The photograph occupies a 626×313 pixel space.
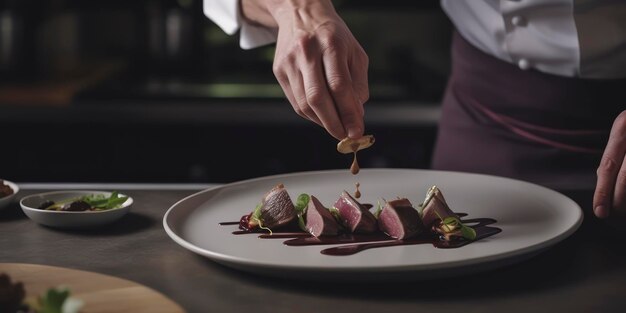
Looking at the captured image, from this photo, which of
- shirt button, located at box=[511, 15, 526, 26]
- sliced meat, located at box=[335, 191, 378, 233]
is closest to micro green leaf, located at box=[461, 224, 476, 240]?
sliced meat, located at box=[335, 191, 378, 233]

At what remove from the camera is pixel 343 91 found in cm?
111

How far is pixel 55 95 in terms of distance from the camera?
2557 mm

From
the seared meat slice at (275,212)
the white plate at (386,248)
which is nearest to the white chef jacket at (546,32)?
the white plate at (386,248)

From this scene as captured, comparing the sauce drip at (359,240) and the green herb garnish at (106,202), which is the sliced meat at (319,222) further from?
the green herb garnish at (106,202)

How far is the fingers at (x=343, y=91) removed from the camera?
1.12 meters

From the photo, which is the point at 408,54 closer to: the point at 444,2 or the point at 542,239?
the point at 444,2

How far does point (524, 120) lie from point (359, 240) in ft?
2.20

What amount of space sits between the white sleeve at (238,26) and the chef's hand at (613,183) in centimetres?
72

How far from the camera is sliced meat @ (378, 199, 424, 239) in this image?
3.45 feet

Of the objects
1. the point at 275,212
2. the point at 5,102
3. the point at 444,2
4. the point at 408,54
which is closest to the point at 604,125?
the point at 444,2

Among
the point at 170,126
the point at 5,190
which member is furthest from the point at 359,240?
the point at 170,126

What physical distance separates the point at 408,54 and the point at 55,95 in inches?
48.7

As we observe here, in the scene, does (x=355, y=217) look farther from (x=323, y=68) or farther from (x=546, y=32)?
(x=546, y=32)

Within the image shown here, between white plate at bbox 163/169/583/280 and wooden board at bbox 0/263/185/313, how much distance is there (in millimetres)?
131
